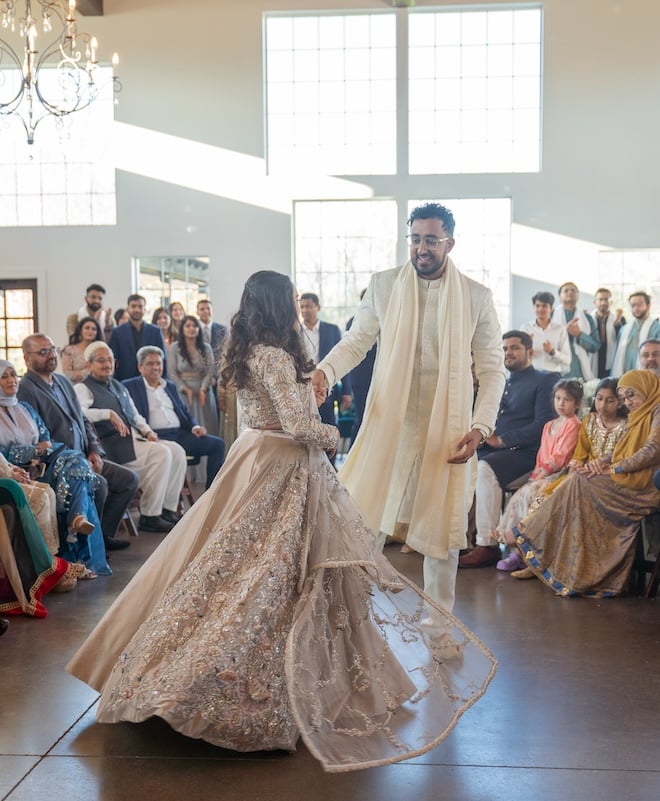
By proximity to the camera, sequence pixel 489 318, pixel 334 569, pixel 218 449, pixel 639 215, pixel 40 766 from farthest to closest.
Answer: pixel 639 215 → pixel 218 449 → pixel 489 318 → pixel 334 569 → pixel 40 766

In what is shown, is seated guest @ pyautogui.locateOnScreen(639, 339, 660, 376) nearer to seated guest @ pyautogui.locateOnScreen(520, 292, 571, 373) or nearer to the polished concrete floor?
the polished concrete floor

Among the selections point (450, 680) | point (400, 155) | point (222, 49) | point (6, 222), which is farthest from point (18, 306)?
point (450, 680)

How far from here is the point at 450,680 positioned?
3232 millimetres

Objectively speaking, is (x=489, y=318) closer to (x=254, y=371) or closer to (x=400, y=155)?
(x=254, y=371)

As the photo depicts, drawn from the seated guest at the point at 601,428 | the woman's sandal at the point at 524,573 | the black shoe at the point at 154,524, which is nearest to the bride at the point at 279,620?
the woman's sandal at the point at 524,573


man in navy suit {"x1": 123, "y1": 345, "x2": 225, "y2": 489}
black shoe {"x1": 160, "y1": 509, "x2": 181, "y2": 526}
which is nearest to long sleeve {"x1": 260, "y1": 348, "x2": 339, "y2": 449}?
black shoe {"x1": 160, "y1": 509, "x2": 181, "y2": 526}

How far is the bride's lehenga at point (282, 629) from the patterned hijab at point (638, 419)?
2.27 metres

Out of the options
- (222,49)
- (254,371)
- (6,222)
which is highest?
(222,49)

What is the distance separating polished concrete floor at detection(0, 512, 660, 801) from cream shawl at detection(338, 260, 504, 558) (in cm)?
62

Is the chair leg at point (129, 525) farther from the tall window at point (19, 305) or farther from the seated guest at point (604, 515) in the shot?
the tall window at point (19, 305)

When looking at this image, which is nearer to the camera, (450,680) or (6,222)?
(450,680)

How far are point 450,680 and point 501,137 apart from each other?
9.92 m

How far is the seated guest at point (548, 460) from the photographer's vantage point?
5.77 m

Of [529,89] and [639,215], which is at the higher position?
[529,89]
